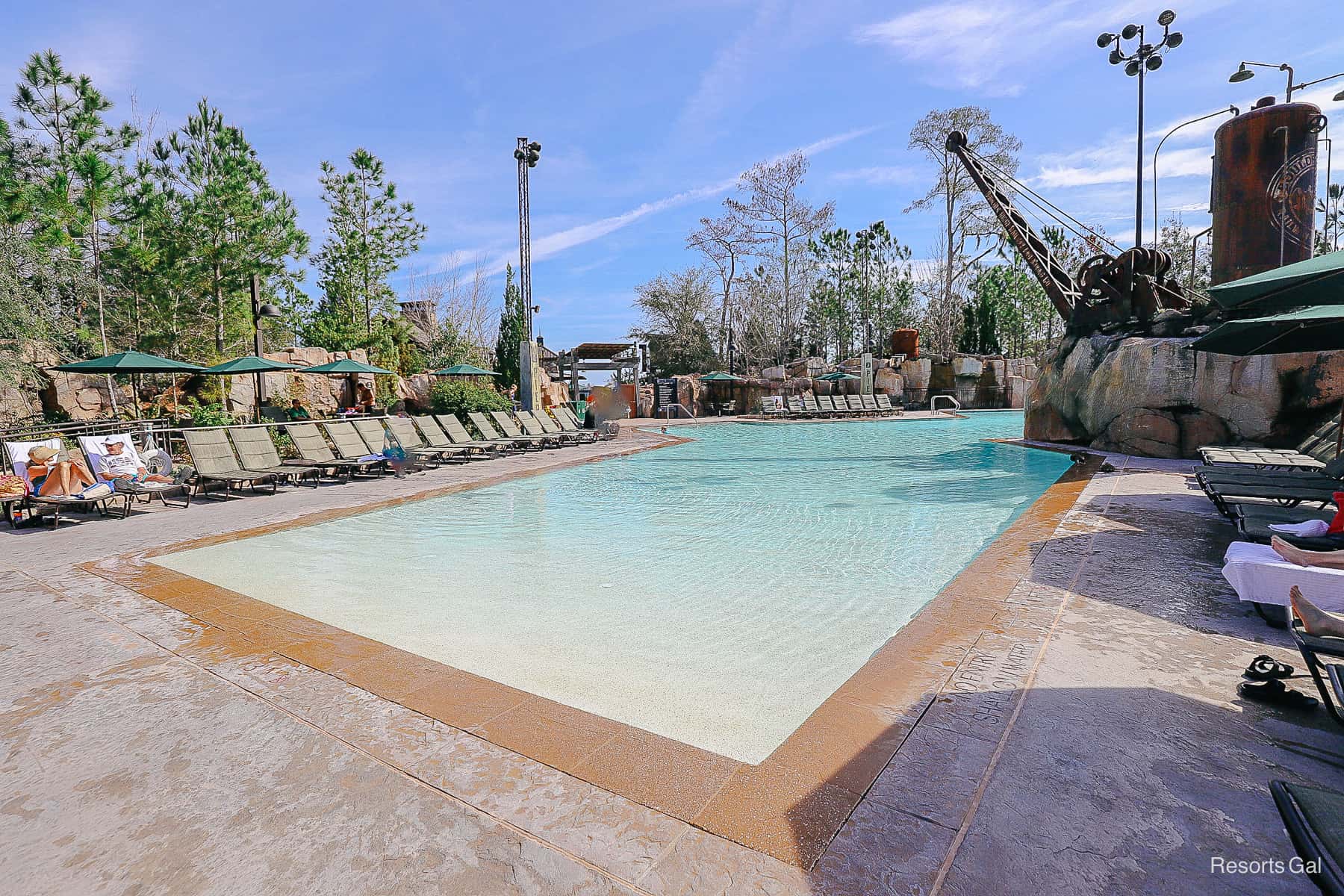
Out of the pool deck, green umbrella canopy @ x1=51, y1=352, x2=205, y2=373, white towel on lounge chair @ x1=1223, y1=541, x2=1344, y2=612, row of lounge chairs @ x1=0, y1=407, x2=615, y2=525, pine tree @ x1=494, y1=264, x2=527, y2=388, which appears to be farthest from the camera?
pine tree @ x1=494, y1=264, x2=527, y2=388

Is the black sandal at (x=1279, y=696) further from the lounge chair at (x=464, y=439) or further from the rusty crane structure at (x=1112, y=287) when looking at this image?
the rusty crane structure at (x=1112, y=287)

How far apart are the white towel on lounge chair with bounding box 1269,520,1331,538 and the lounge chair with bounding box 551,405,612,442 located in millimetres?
12829

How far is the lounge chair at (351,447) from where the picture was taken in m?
9.80

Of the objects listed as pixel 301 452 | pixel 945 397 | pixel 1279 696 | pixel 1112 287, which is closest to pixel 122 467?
pixel 301 452

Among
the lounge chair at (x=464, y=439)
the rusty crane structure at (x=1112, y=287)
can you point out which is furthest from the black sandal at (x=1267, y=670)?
the rusty crane structure at (x=1112, y=287)

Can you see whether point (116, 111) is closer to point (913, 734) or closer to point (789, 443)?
point (789, 443)

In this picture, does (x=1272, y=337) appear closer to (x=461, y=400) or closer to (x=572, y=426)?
(x=572, y=426)

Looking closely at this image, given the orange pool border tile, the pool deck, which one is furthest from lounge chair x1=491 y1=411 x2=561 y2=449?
the pool deck

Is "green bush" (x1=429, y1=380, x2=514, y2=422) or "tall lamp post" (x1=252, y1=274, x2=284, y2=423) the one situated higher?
"tall lamp post" (x1=252, y1=274, x2=284, y2=423)

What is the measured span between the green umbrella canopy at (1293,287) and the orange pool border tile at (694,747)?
2113 mm

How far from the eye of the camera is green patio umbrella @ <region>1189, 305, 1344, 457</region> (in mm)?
5129

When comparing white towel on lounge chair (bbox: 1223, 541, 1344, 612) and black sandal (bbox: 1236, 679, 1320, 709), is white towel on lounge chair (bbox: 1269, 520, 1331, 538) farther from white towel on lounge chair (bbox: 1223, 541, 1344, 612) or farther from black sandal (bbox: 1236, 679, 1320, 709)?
black sandal (bbox: 1236, 679, 1320, 709)

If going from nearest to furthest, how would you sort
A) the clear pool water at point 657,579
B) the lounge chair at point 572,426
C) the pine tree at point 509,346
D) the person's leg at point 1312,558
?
the person's leg at point 1312,558 → the clear pool water at point 657,579 → the lounge chair at point 572,426 → the pine tree at point 509,346

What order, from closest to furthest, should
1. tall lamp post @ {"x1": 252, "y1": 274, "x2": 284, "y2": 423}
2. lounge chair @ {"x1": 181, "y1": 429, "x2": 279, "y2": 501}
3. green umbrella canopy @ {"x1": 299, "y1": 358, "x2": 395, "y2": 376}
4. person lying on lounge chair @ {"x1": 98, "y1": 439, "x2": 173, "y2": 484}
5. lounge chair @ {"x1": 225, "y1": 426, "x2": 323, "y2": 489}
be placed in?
person lying on lounge chair @ {"x1": 98, "y1": 439, "x2": 173, "y2": 484}, lounge chair @ {"x1": 181, "y1": 429, "x2": 279, "y2": 501}, lounge chair @ {"x1": 225, "y1": 426, "x2": 323, "y2": 489}, green umbrella canopy @ {"x1": 299, "y1": 358, "x2": 395, "y2": 376}, tall lamp post @ {"x1": 252, "y1": 274, "x2": 284, "y2": 423}
